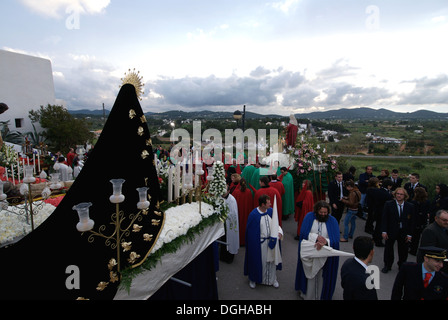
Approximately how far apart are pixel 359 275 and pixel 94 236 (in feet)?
10.1

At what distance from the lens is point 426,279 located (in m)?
3.04

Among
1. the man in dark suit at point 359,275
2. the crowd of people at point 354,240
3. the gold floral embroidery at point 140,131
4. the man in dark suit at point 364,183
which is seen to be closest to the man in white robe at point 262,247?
the crowd of people at point 354,240

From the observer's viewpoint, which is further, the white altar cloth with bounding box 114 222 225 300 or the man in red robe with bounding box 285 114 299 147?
the man in red robe with bounding box 285 114 299 147

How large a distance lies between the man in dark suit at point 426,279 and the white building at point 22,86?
91.3ft

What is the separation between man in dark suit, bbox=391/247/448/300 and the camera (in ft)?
9.63

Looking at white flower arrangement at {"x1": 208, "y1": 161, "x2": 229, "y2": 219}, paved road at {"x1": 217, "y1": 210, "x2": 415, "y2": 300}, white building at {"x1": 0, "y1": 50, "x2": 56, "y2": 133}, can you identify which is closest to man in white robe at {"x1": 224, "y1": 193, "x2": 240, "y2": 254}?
paved road at {"x1": 217, "y1": 210, "x2": 415, "y2": 300}

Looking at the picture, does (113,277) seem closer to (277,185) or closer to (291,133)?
(277,185)

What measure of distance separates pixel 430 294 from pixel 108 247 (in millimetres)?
3894

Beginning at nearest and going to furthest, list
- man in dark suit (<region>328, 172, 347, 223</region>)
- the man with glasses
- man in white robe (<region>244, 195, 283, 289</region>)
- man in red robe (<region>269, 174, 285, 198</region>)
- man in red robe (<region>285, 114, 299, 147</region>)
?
the man with glasses < man in white robe (<region>244, 195, 283, 289</region>) < man in dark suit (<region>328, 172, 347, 223</region>) < man in red robe (<region>269, 174, 285, 198</region>) < man in red robe (<region>285, 114, 299, 147</region>)

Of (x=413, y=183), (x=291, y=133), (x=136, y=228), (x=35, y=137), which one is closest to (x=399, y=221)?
(x=413, y=183)

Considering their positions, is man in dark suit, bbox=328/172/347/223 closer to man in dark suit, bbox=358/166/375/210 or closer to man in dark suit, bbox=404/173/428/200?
man in dark suit, bbox=358/166/375/210

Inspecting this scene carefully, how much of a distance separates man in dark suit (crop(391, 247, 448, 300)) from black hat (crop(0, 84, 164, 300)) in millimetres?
3253

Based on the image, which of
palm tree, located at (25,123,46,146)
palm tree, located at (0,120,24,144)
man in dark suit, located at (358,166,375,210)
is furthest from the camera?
palm tree, located at (25,123,46,146)

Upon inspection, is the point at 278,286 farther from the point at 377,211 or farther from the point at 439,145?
the point at 439,145
